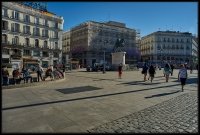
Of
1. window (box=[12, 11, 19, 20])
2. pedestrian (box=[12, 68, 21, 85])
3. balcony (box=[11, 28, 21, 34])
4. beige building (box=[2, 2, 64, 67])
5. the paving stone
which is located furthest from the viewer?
balcony (box=[11, 28, 21, 34])

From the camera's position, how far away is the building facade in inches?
3563

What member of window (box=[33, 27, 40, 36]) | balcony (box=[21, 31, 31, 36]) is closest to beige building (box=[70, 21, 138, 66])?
window (box=[33, 27, 40, 36])

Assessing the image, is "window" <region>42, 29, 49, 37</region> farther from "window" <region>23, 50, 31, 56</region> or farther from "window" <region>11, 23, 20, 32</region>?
"window" <region>11, 23, 20, 32</region>

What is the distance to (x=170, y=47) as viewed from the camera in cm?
9169

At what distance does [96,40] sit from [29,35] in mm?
27498

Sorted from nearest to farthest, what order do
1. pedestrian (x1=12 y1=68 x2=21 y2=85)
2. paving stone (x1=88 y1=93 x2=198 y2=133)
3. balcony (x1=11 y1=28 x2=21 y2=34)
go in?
1. paving stone (x1=88 y1=93 x2=198 y2=133)
2. pedestrian (x1=12 y1=68 x2=21 y2=85)
3. balcony (x1=11 y1=28 x2=21 y2=34)

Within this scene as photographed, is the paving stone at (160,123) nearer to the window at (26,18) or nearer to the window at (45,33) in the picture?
the window at (26,18)

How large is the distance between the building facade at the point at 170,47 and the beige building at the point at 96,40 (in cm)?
1169

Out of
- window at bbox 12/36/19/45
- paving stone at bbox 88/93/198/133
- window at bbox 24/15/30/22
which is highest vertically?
window at bbox 24/15/30/22

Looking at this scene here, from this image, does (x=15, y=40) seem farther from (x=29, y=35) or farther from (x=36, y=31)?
(x=36, y=31)

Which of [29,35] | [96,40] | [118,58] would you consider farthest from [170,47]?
[29,35]

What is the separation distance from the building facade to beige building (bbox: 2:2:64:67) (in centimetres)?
4578

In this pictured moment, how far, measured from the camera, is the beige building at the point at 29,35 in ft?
164

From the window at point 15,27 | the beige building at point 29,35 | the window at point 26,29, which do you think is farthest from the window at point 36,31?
the window at point 15,27
